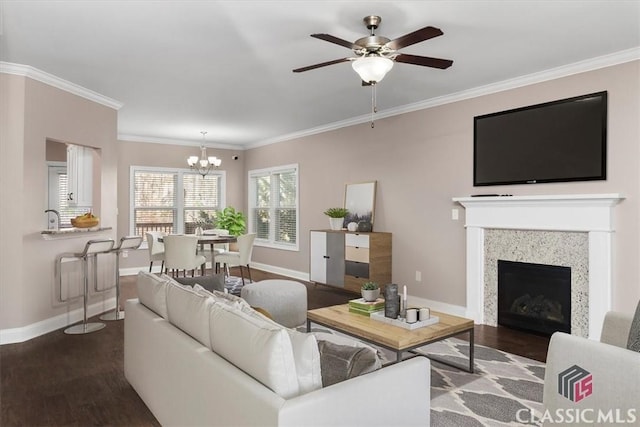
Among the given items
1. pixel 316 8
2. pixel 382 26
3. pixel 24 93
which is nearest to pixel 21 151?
pixel 24 93

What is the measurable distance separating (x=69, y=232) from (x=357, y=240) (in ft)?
11.3

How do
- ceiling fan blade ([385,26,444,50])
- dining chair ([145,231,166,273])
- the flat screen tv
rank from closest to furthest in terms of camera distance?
ceiling fan blade ([385,26,444,50]), the flat screen tv, dining chair ([145,231,166,273])

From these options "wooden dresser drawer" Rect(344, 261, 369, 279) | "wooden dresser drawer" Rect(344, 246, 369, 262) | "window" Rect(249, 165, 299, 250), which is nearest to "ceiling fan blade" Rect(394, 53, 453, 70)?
"wooden dresser drawer" Rect(344, 246, 369, 262)

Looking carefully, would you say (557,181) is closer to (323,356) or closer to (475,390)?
(475,390)

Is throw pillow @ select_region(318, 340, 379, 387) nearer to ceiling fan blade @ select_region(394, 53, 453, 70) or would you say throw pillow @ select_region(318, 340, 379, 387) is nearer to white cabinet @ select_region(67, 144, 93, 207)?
ceiling fan blade @ select_region(394, 53, 453, 70)

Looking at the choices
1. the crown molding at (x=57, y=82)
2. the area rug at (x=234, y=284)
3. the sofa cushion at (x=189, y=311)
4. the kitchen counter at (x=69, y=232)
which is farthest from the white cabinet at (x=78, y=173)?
the sofa cushion at (x=189, y=311)

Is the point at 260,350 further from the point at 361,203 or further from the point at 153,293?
the point at 361,203

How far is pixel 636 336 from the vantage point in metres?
1.81

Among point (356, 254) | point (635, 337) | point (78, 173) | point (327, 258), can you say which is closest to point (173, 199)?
point (78, 173)

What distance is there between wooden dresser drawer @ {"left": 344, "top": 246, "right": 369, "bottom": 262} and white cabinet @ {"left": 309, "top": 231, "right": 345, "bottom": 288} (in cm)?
11

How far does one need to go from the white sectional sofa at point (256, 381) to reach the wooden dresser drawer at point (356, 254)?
352 centimetres

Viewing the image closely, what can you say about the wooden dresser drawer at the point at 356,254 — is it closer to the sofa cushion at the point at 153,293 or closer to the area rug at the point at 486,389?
the area rug at the point at 486,389

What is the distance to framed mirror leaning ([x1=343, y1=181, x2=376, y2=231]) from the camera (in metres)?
6.03

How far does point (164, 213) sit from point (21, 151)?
422cm
